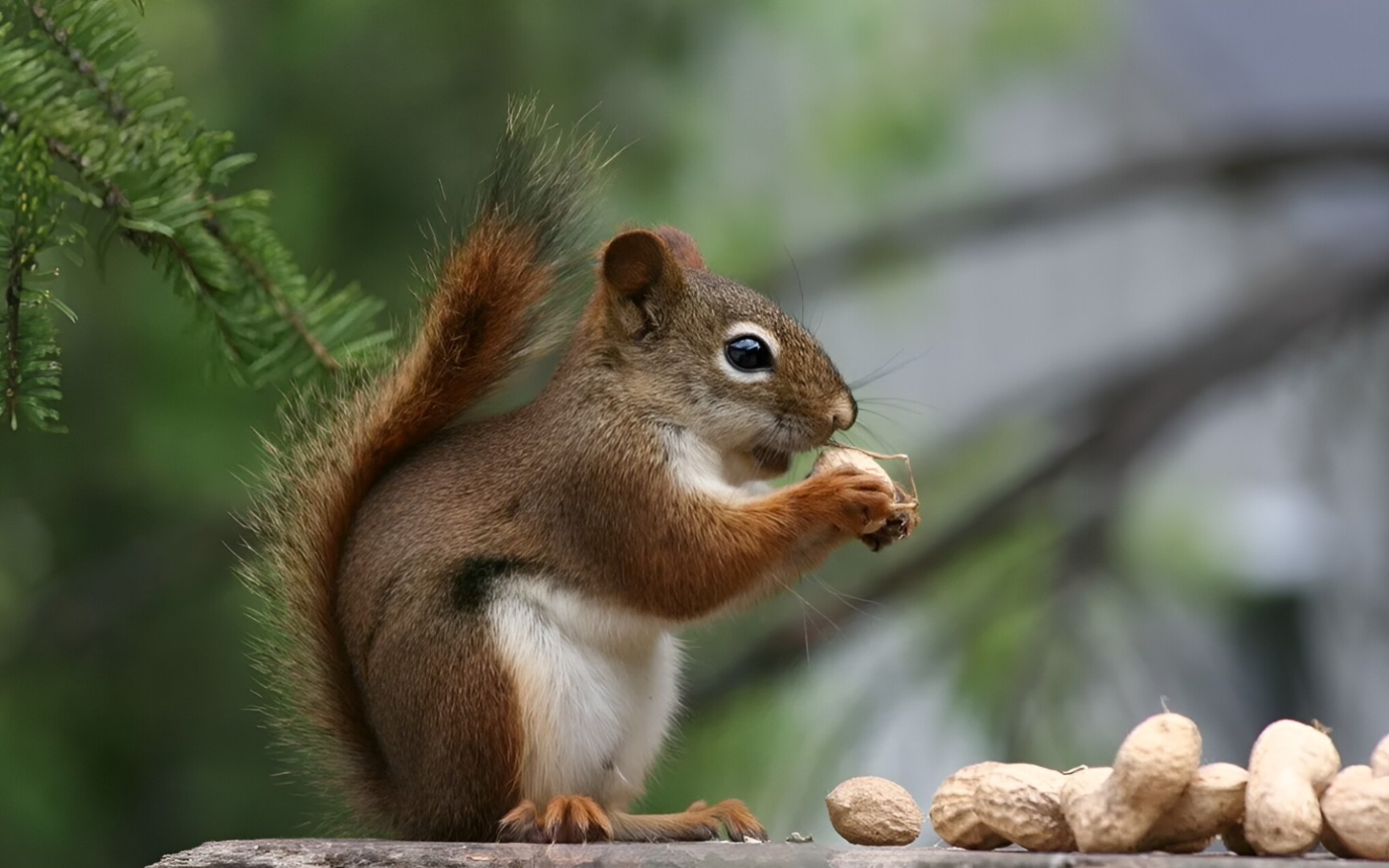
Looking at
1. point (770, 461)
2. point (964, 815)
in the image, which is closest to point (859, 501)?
point (770, 461)

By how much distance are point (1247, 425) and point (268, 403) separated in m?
2.30

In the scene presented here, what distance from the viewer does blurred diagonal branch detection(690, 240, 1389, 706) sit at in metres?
2.46

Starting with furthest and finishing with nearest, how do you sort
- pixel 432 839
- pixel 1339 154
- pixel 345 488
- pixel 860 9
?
pixel 860 9 → pixel 1339 154 → pixel 345 488 → pixel 432 839

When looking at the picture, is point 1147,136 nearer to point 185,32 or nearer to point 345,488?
point 185,32

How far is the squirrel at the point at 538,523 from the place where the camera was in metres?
1.27

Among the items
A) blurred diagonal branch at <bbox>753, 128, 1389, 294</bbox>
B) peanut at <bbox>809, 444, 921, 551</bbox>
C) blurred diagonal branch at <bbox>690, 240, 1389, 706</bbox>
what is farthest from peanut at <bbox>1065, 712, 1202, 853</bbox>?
blurred diagonal branch at <bbox>753, 128, 1389, 294</bbox>

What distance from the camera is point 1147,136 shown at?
381cm

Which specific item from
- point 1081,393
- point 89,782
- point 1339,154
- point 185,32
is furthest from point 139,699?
point 1339,154

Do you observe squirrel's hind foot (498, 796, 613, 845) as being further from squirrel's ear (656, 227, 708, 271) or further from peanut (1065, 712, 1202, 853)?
squirrel's ear (656, 227, 708, 271)

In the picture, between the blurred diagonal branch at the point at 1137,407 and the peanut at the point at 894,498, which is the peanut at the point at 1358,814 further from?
the blurred diagonal branch at the point at 1137,407

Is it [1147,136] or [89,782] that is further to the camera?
[1147,136]

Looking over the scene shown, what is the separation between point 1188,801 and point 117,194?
2.79 ft

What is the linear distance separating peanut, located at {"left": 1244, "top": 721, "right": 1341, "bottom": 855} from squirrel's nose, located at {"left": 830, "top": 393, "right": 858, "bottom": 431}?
0.46 m

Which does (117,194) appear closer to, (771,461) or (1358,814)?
(771,461)
